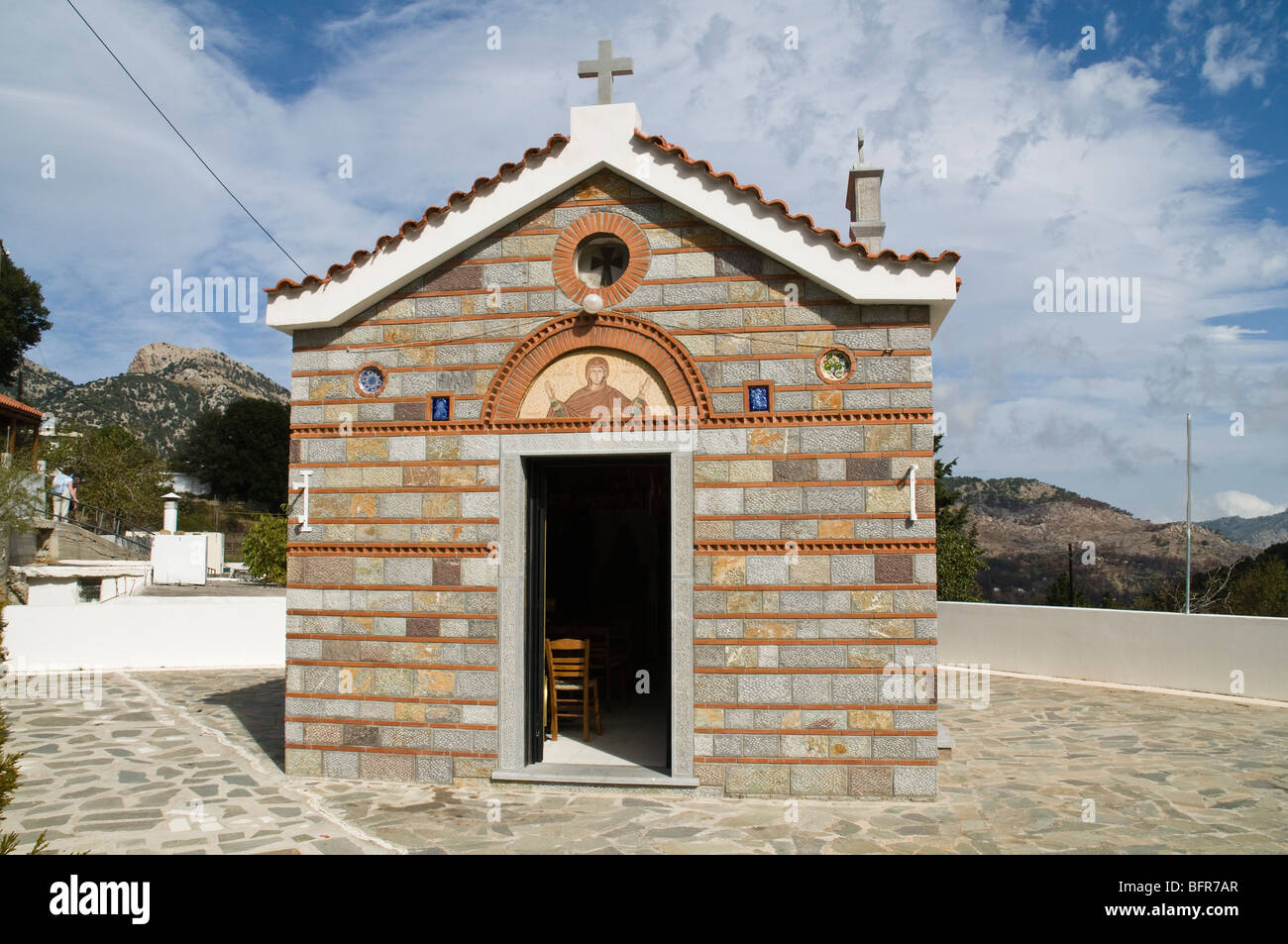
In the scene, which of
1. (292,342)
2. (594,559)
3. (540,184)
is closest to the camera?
(540,184)

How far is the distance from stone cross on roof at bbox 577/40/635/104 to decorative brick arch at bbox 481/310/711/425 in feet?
7.05

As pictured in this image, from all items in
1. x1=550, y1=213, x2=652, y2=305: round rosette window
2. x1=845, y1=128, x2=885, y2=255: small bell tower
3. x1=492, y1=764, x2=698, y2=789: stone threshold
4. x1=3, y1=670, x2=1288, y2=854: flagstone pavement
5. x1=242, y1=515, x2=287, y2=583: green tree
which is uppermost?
x1=845, y1=128, x2=885, y2=255: small bell tower

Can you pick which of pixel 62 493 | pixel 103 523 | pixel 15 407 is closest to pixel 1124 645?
pixel 15 407

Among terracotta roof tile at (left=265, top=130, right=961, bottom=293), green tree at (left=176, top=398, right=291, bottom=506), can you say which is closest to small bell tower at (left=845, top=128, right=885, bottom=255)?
terracotta roof tile at (left=265, top=130, right=961, bottom=293)

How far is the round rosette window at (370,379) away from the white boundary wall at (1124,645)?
12.4 meters

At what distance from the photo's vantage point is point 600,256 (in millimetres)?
8492

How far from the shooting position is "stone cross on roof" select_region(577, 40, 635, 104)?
8.40 meters

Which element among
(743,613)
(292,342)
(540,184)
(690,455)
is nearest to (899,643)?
(743,613)

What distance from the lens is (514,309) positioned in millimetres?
8367

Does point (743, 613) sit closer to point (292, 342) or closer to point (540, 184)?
point (540, 184)

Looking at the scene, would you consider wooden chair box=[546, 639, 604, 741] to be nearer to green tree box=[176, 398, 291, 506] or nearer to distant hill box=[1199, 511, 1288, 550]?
green tree box=[176, 398, 291, 506]

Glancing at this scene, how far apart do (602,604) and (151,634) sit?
8864 mm

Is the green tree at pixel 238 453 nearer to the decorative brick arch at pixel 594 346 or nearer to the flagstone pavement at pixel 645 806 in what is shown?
the flagstone pavement at pixel 645 806
